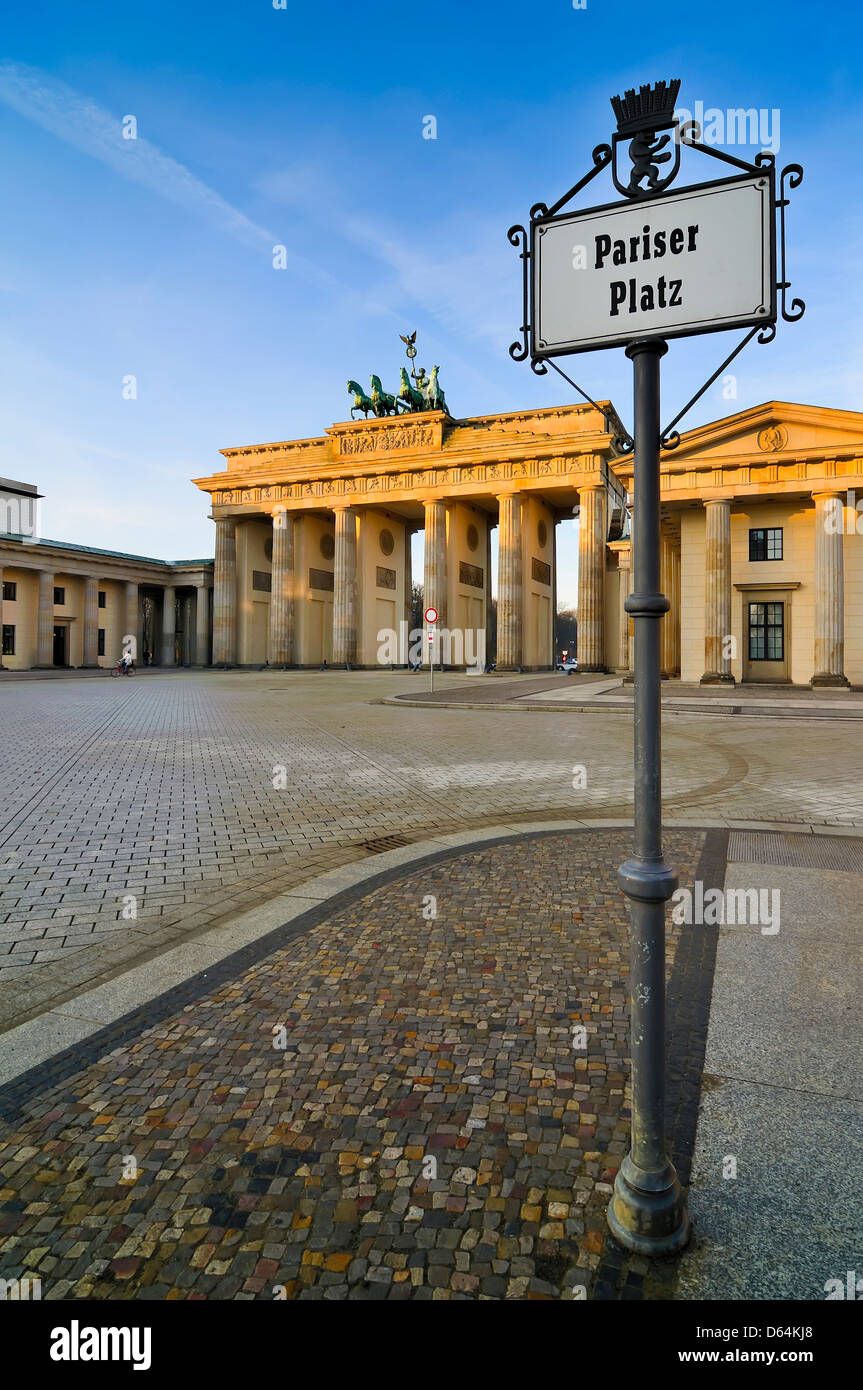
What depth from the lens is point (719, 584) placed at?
33406 millimetres

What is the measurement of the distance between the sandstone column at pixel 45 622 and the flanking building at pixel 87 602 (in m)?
0.07

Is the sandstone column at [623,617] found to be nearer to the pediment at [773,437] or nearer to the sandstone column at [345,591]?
the pediment at [773,437]

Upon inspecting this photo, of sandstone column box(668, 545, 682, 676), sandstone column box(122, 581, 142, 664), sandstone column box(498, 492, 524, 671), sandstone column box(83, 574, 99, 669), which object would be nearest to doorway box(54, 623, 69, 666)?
sandstone column box(83, 574, 99, 669)

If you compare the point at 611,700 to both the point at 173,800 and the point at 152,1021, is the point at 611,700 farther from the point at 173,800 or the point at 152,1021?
the point at 152,1021

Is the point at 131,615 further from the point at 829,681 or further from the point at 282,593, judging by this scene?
the point at 829,681

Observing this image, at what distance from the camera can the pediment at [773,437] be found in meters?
30.8

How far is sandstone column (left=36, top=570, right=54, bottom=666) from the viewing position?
191 ft

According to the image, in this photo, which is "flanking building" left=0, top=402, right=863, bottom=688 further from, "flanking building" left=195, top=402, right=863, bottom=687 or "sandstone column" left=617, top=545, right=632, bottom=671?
"sandstone column" left=617, top=545, right=632, bottom=671

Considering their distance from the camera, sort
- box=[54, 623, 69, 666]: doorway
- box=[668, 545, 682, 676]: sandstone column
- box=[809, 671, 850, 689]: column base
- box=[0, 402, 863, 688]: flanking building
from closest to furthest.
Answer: box=[809, 671, 850, 689]: column base < box=[0, 402, 863, 688]: flanking building < box=[668, 545, 682, 676]: sandstone column < box=[54, 623, 69, 666]: doorway

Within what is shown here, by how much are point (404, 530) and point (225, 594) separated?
16660mm

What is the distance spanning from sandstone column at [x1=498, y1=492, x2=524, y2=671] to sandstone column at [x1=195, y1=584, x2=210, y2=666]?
33.2 m
